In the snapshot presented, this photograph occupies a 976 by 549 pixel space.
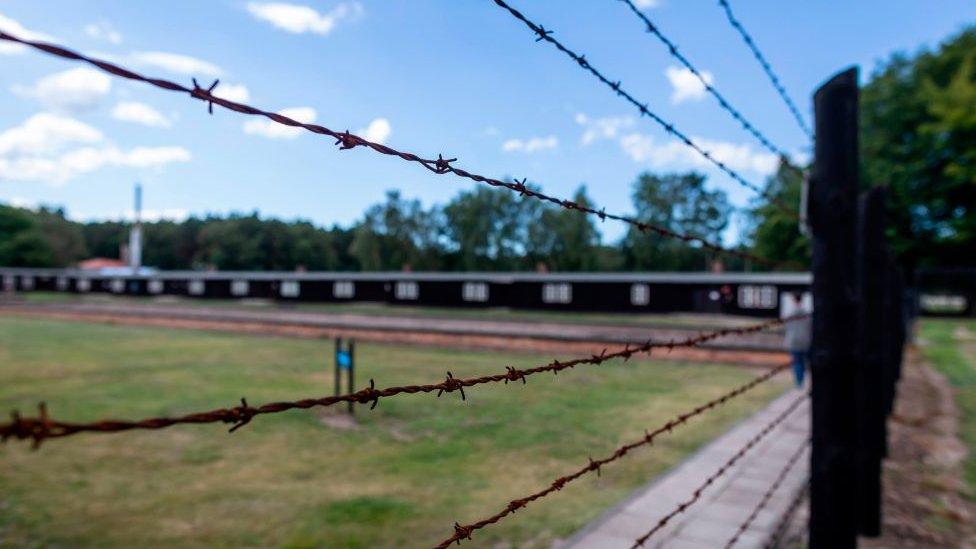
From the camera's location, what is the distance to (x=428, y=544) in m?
4.37

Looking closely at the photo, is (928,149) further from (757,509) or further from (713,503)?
(757,509)

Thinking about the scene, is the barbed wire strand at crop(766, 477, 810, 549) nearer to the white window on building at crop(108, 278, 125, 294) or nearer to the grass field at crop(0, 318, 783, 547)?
the grass field at crop(0, 318, 783, 547)

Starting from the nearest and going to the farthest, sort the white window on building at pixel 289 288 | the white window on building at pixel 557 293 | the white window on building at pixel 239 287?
1. the white window on building at pixel 557 293
2. the white window on building at pixel 289 288
3. the white window on building at pixel 239 287

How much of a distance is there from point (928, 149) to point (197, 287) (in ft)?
177

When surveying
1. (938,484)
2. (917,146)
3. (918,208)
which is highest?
Answer: (917,146)

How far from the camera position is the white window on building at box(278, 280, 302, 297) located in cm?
4462

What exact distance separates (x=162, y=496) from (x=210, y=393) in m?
5.10

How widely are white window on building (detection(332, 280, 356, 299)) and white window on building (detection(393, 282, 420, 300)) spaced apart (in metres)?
3.89

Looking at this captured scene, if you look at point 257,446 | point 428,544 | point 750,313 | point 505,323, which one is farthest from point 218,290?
point 428,544

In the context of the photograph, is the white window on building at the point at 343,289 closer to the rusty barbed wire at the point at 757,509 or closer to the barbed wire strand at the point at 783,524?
the barbed wire strand at the point at 783,524

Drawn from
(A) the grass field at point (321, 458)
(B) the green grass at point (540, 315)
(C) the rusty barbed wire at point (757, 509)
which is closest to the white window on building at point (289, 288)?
(B) the green grass at point (540, 315)

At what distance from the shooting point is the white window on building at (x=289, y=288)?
1757 inches

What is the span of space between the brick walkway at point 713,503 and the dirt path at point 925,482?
82cm

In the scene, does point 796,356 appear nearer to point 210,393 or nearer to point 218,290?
point 210,393
